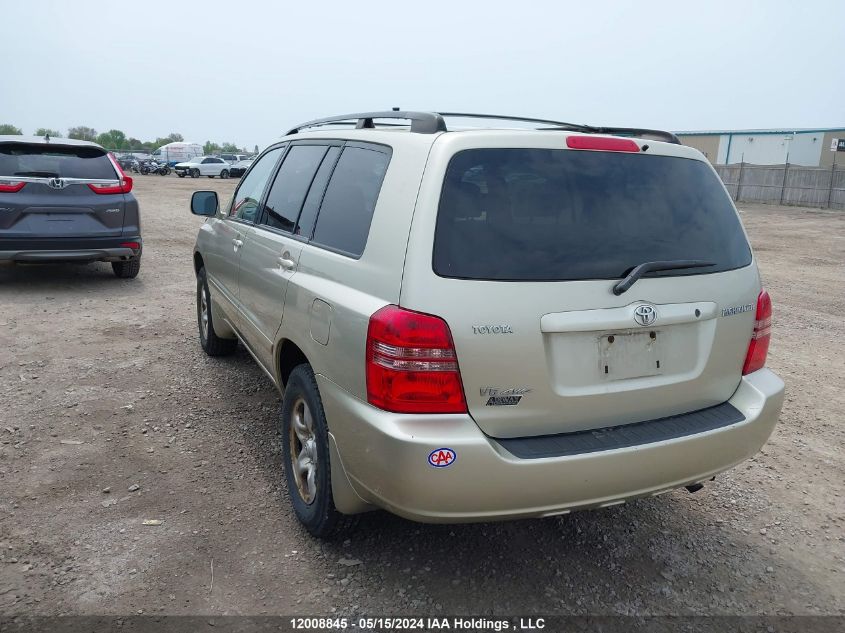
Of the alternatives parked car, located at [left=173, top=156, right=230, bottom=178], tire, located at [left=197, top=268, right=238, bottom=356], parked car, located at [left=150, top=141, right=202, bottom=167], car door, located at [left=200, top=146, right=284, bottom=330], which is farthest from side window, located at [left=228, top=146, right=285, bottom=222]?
parked car, located at [left=150, top=141, right=202, bottom=167]

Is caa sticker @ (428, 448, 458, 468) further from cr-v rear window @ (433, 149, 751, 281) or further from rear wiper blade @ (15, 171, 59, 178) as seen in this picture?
rear wiper blade @ (15, 171, 59, 178)

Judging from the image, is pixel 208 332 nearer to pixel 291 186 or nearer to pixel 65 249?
pixel 291 186

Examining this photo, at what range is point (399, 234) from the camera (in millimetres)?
2549

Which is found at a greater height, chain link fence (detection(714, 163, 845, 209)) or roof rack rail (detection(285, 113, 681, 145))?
roof rack rail (detection(285, 113, 681, 145))

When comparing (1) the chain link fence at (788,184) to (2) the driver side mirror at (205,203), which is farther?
(1) the chain link fence at (788,184)

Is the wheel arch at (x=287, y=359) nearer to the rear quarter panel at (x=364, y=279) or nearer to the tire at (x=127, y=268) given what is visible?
the rear quarter panel at (x=364, y=279)

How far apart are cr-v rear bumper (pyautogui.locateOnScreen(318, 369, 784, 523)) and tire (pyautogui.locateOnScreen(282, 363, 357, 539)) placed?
213mm

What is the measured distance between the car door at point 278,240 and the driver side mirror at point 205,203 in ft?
3.52

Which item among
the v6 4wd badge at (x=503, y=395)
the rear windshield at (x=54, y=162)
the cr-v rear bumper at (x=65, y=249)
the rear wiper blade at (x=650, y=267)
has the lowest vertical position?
the cr-v rear bumper at (x=65, y=249)

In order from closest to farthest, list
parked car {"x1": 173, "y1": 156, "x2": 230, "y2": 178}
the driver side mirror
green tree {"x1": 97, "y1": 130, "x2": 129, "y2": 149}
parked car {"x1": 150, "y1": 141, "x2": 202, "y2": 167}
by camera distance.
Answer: the driver side mirror → parked car {"x1": 173, "y1": 156, "x2": 230, "y2": 178} → parked car {"x1": 150, "y1": 141, "x2": 202, "y2": 167} → green tree {"x1": 97, "y1": 130, "x2": 129, "y2": 149}

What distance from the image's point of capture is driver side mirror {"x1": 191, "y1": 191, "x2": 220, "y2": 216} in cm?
514

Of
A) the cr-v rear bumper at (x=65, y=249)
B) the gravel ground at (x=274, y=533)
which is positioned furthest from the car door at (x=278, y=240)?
the cr-v rear bumper at (x=65, y=249)

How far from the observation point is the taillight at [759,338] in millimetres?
2994

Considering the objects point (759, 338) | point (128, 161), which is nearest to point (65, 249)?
point (759, 338)
